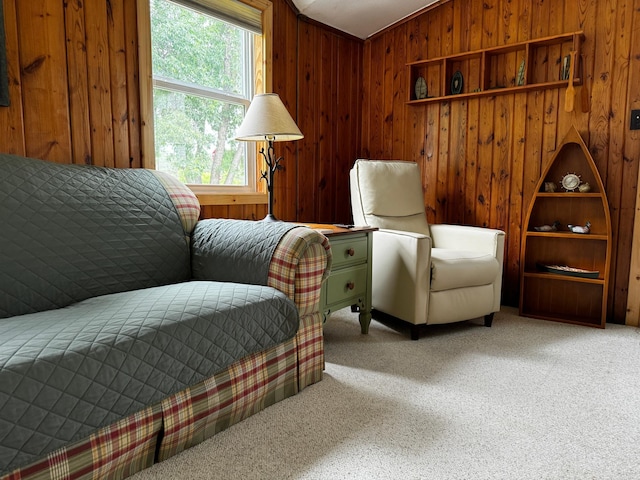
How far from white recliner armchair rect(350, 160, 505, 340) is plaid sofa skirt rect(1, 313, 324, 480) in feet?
2.55

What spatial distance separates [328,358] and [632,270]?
2007 millimetres

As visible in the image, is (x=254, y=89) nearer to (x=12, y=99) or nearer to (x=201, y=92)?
(x=201, y=92)

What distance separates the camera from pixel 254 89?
Result: 2805mm

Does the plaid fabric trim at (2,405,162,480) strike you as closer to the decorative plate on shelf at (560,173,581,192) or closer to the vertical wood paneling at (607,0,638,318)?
the decorative plate on shelf at (560,173,581,192)

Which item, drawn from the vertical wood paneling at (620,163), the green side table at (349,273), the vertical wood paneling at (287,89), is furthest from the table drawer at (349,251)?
the vertical wood paneling at (620,163)

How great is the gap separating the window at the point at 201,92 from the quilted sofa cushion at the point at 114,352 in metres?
1.19

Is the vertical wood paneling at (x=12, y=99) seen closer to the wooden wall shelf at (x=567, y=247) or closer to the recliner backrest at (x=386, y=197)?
the recliner backrest at (x=386, y=197)

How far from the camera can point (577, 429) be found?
1.46 meters

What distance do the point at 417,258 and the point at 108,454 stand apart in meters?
1.66

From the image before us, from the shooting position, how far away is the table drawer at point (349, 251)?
2.17 m

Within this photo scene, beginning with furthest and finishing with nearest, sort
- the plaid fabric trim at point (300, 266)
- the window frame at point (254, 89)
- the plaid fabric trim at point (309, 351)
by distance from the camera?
1. the window frame at point (254, 89)
2. the plaid fabric trim at point (309, 351)
3. the plaid fabric trim at point (300, 266)

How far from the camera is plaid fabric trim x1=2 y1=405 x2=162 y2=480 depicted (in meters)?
0.96

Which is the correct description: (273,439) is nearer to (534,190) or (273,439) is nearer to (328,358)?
(328,358)

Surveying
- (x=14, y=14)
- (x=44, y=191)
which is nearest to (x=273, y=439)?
(x=44, y=191)
